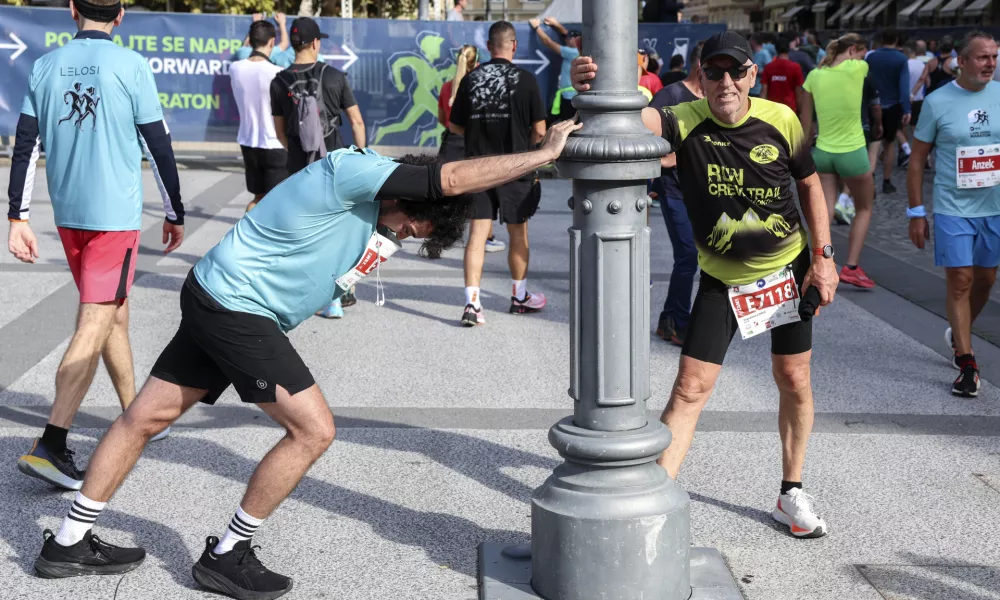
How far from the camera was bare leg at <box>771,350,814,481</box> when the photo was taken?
430 centimetres

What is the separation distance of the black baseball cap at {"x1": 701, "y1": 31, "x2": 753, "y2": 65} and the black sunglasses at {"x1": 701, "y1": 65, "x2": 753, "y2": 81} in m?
0.02

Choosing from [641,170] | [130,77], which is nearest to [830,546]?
[641,170]

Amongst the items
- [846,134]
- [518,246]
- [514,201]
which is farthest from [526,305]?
[846,134]

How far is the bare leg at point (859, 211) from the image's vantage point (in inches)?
347

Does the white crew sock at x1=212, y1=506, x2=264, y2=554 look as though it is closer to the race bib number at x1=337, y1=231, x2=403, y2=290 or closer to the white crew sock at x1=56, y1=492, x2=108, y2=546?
the white crew sock at x1=56, y1=492, x2=108, y2=546

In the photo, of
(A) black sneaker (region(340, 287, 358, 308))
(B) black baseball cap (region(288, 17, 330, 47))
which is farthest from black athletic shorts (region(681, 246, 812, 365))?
(A) black sneaker (region(340, 287, 358, 308))

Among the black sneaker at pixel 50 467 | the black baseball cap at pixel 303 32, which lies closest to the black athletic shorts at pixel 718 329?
the black sneaker at pixel 50 467

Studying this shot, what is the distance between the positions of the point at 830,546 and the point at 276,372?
2.08m

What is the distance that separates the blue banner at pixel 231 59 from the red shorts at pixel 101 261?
10879 millimetres

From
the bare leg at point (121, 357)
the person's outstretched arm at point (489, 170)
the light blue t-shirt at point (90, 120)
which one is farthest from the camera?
the bare leg at point (121, 357)

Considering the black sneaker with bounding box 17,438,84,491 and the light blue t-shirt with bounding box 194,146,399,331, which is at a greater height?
the light blue t-shirt with bounding box 194,146,399,331

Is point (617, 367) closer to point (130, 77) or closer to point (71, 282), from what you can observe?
point (130, 77)

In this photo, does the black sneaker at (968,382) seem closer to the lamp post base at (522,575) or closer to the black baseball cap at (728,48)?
the lamp post base at (522,575)

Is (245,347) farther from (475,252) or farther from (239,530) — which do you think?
(475,252)
